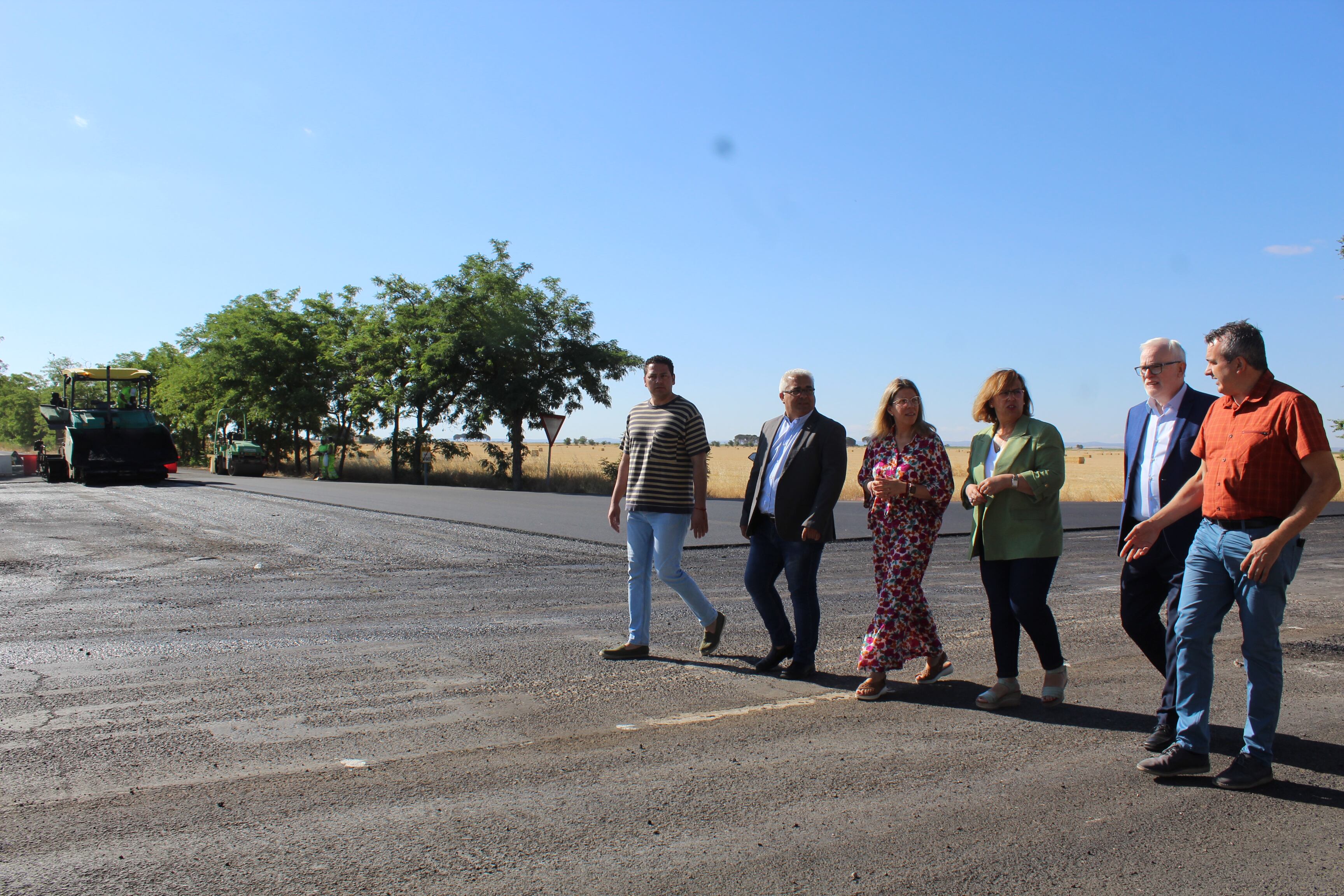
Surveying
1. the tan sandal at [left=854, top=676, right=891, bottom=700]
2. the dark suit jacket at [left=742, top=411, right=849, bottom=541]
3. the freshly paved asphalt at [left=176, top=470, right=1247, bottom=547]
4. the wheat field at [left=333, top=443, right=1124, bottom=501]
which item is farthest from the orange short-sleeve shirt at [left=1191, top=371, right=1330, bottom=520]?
the wheat field at [left=333, top=443, right=1124, bottom=501]

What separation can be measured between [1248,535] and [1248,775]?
38.9 inches

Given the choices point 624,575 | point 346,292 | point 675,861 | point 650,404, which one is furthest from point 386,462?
point 675,861

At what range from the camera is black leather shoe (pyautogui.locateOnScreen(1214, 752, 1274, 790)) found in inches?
149

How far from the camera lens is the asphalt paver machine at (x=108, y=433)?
87.5 feet

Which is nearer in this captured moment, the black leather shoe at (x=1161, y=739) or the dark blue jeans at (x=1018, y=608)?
the black leather shoe at (x=1161, y=739)

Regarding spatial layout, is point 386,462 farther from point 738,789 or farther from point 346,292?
point 738,789

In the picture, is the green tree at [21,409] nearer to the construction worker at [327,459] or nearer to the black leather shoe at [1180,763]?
the construction worker at [327,459]

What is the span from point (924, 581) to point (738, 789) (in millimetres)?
7174

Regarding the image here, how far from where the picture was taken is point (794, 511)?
18.7 ft

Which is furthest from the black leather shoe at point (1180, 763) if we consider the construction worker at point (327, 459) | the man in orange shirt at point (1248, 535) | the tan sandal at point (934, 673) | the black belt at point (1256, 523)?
the construction worker at point (327, 459)

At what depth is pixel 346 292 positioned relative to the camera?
47.5 m

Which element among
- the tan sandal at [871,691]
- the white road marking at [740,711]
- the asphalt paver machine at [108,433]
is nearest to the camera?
the white road marking at [740,711]

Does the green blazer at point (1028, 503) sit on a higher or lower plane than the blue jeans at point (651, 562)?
higher

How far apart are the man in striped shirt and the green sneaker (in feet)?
0.40
